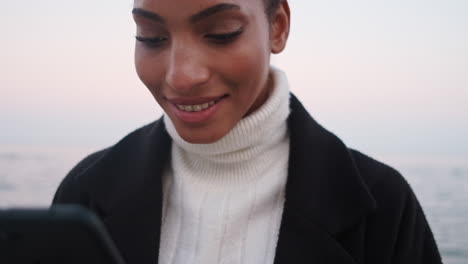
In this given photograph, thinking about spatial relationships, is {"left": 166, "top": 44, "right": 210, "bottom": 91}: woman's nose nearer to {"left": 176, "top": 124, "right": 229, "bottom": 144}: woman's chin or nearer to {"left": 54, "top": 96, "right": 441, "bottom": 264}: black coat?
{"left": 176, "top": 124, "right": 229, "bottom": 144}: woman's chin

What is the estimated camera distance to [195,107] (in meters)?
1.89

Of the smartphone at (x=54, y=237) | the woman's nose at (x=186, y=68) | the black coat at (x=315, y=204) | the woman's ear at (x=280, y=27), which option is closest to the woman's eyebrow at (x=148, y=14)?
the woman's nose at (x=186, y=68)

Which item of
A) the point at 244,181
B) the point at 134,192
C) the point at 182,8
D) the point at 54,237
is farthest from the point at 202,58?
the point at 54,237

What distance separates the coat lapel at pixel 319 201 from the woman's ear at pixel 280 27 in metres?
0.36

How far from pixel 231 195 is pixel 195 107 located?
451 millimetres

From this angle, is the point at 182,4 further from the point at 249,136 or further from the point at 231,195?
the point at 231,195

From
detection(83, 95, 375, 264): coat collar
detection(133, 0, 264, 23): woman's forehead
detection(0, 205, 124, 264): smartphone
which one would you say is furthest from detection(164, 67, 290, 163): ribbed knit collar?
detection(0, 205, 124, 264): smartphone

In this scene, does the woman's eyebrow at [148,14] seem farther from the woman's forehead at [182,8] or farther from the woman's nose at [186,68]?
the woman's nose at [186,68]

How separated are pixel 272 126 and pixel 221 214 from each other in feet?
1.31

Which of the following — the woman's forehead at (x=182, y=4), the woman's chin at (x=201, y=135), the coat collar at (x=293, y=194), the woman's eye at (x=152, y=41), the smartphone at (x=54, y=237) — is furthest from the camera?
the coat collar at (x=293, y=194)

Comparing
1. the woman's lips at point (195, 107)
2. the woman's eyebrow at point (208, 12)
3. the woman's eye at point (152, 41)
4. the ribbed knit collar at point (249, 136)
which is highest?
the woman's eyebrow at point (208, 12)

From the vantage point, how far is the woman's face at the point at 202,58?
1767 millimetres

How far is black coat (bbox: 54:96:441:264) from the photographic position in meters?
2.06

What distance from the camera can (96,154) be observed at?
2.56 m
